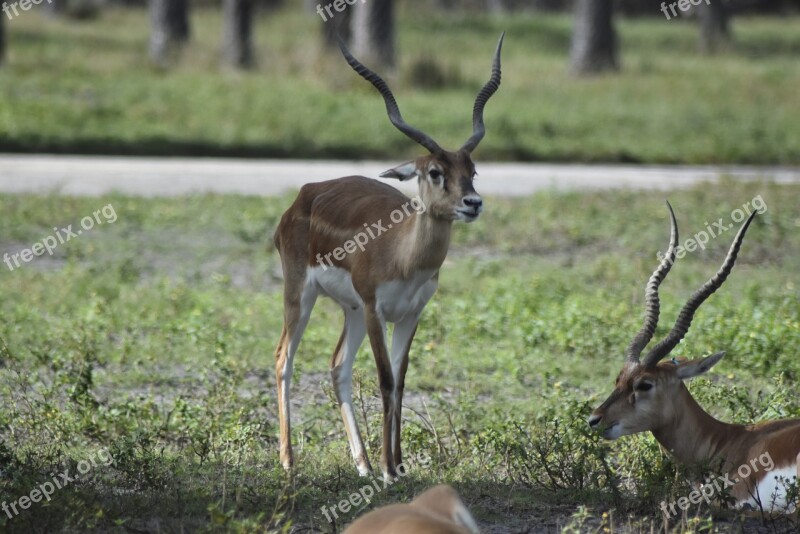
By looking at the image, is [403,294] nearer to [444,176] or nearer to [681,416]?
[444,176]

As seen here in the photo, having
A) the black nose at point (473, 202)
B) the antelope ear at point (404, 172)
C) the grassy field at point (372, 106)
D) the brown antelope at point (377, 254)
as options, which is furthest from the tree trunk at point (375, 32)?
the black nose at point (473, 202)

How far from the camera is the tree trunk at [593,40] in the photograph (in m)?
24.9

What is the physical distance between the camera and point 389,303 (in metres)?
6.59

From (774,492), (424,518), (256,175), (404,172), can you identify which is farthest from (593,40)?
(424,518)

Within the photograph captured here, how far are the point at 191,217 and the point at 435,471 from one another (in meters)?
7.29

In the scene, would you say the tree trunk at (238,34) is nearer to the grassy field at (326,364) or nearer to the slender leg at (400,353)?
the grassy field at (326,364)

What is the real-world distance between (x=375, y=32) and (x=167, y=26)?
5.36 m

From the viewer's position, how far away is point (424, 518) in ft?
13.8

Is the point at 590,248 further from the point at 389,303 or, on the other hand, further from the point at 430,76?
the point at 430,76

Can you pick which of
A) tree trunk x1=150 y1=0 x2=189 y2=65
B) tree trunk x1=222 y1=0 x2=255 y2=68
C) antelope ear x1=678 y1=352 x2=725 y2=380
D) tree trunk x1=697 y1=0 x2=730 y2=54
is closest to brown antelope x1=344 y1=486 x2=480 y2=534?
antelope ear x1=678 y1=352 x2=725 y2=380

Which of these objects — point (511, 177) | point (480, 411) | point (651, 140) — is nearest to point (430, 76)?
point (651, 140)

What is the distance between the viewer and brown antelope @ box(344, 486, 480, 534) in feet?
13.4

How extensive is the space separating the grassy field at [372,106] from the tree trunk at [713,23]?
4139 mm

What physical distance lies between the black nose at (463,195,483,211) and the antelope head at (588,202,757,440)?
1.05 meters
